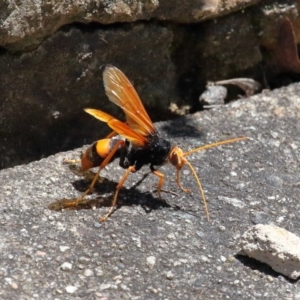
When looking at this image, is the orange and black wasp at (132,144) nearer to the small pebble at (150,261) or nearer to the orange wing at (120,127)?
the orange wing at (120,127)

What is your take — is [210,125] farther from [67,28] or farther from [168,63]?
[67,28]

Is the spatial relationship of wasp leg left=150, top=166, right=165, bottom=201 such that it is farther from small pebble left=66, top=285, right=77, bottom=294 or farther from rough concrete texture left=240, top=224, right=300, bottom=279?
small pebble left=66, top=285, right=77, bottom=294

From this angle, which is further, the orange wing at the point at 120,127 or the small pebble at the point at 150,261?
the orange wing at the point at 120,127

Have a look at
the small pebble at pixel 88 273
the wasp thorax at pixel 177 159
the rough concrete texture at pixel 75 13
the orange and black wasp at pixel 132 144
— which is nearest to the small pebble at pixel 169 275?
the small pebble at pixel 88 273

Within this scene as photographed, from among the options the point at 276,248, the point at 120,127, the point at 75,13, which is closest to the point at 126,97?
the point at 120,127

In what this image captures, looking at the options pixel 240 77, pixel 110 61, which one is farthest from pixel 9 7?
pixel 240 77

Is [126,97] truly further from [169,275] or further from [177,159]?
[169,275]
